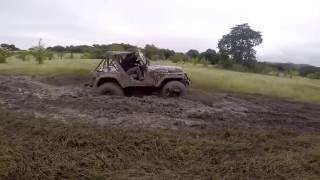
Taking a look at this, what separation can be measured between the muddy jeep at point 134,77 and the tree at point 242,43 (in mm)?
32219

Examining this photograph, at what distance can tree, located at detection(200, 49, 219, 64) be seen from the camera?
5343cm

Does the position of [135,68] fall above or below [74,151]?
above

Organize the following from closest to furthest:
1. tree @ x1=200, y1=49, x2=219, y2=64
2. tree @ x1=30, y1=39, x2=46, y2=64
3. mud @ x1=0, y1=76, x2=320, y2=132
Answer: mud @ x1=0, y1=76, x2=320, y2=132
tree @ x1=30, y1=39, x2=46, y2=64
tree @ x1=200, y1=49, x2=219, y2=64

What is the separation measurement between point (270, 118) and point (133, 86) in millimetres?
5477

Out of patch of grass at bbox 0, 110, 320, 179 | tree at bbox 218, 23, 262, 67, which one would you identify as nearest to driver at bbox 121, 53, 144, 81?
patch of grass at bbox 0, 110, 320, 179

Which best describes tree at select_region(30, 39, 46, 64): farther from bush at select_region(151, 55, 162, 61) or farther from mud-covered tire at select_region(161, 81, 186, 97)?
mud-covered tire at select_region(161, 81, 186, 97)

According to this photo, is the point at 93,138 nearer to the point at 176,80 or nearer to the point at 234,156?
the point at 234,156

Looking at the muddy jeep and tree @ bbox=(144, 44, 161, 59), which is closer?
the muddy jeep

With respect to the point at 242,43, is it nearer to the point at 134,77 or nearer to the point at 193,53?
the point at 193,53

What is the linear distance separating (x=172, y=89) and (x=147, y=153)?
28.9 ft

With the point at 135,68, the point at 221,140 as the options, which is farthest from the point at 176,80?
the point at 221,140

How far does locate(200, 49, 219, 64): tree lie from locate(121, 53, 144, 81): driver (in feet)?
110

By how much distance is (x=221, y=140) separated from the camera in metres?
12.7

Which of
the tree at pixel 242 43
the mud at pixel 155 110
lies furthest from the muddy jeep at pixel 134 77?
the tree at pixel 242 43
